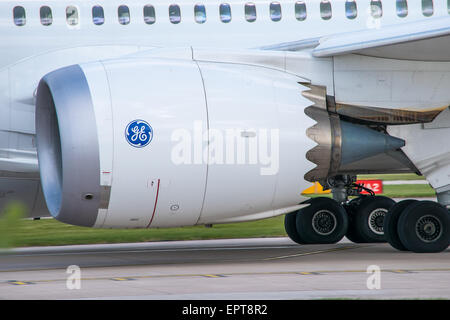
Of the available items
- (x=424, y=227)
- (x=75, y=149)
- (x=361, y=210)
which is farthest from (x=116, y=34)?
(x=361, y=210)

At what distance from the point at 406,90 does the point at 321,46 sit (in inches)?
48.6

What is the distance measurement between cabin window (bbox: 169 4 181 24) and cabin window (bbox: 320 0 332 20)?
2.08 metres

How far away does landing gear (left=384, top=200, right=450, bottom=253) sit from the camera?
10.3 meters

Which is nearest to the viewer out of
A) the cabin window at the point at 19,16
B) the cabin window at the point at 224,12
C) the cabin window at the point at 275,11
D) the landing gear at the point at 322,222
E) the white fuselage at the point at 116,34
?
the white fuselage at the point at 116,34

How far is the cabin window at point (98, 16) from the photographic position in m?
10.6

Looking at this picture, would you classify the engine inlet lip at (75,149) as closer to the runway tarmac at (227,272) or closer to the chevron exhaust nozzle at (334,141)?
the runway tarmac at (227,272)

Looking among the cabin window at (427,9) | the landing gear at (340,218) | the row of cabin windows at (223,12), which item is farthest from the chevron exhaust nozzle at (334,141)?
the landing gear at (340,218)

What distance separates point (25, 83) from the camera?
10.3 metres

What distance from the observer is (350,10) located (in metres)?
11.3

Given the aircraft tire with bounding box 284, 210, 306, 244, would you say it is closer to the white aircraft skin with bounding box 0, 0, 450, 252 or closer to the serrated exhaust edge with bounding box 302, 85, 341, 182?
the white aircraft skin with bounding box 0, 0, 450, 252

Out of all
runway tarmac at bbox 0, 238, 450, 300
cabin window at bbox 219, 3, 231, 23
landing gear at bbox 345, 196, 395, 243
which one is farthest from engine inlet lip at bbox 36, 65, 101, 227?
landing gear at bbox 345, 196, 395, 243

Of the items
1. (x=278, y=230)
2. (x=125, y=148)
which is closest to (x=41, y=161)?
(x=125, y=148)

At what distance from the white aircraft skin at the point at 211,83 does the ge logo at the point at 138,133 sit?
0.20 ft
